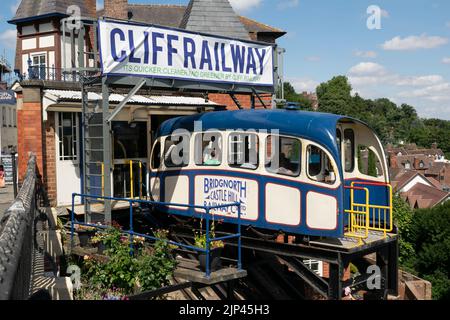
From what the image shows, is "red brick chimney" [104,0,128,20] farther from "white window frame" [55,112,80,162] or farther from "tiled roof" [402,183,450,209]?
"tiled roof" [402,183,450,209]

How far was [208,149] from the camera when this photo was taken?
1073 cm

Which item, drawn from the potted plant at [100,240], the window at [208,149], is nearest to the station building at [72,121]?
the window at [208,149]

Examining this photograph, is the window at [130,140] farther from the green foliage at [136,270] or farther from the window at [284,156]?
the green foliage at [136,270]

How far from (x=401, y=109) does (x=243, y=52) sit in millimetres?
143589

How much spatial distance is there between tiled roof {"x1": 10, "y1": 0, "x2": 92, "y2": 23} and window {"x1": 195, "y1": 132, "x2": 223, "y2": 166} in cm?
1371

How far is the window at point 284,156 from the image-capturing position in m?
9.12

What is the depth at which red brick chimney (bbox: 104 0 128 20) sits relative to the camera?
2042cm

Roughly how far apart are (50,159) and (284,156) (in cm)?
664

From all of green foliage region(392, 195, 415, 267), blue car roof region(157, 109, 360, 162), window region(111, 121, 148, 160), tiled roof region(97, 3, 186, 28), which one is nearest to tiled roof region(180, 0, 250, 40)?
tiled roof region(97, 3, 186, 28)

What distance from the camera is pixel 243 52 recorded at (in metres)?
12.3

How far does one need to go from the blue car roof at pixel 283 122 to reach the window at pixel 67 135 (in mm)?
3639

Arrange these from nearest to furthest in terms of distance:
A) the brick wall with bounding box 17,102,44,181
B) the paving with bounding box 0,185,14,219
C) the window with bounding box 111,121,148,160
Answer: the brick wall with bounding box 17,102,44,181
the paving with bounding box 0,185,14,219
the window with bounding box 111,121,148,160

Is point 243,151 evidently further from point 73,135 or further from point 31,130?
point 31,130

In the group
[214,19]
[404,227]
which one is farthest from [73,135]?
[404,227]
